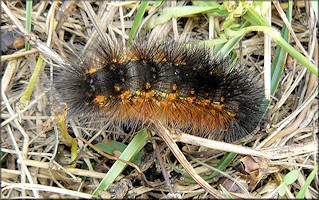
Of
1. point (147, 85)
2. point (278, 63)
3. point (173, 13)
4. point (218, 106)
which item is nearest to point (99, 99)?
point (147, 85)

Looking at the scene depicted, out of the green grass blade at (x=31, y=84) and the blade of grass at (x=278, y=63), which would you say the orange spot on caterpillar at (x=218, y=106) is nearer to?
the blade of grass at (x=278, y=63)

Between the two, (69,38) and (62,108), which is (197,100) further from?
(69,38)

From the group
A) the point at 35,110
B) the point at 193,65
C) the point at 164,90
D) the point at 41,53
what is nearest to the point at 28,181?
the point at 35,110

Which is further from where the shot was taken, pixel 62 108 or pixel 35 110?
pixel 35 110

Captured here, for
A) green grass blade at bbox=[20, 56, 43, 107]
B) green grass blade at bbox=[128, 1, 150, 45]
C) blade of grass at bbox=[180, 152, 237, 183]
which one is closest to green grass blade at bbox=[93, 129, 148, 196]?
blade of grass at bbox=[180, 152, 237, 183]

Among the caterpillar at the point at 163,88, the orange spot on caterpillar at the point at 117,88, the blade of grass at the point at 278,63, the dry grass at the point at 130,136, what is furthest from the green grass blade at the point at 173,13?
the orange spot on caterpillar at the point at 117,88

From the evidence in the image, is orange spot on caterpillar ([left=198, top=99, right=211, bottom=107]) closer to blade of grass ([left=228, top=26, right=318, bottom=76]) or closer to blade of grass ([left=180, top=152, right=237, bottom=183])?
blade of grass ([left=180, top=152, right=237, bottom=183])
